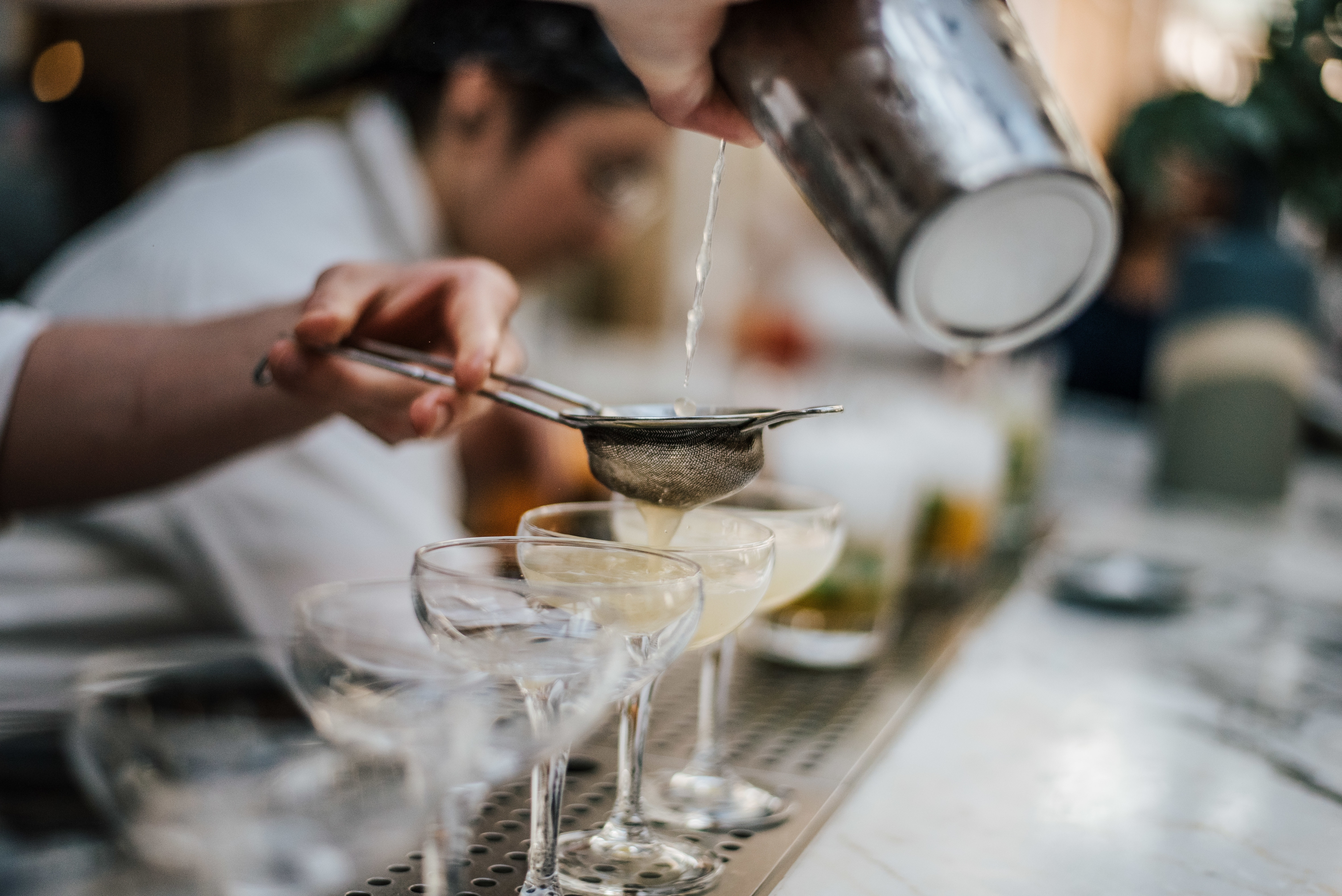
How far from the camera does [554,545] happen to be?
26.3 inches

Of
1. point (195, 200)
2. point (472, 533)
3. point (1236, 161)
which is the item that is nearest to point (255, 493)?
point (195, 200)

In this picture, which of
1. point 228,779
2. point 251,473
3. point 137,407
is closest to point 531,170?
point 251,473

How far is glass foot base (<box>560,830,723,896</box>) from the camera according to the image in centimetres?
68

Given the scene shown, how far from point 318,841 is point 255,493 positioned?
3.30 feet

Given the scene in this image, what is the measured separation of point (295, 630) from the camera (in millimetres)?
585

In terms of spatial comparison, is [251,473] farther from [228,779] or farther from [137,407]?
[228,779]

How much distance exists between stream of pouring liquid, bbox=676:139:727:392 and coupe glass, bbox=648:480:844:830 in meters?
0.11

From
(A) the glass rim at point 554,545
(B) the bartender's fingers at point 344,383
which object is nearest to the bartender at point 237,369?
(B) the bartender's fingers at point 344,383

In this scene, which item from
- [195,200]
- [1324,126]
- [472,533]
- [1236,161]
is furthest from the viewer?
[472,533]

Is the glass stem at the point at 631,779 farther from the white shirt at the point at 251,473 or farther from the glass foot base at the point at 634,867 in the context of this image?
the white shirt at the point at 251,473

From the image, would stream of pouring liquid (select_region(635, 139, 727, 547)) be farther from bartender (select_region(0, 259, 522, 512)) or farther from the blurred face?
the blurred face

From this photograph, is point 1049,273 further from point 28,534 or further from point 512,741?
point 28,534

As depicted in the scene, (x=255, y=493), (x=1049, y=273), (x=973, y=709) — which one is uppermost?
(x=1049, y=273)

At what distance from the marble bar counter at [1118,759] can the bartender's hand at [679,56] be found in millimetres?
517
